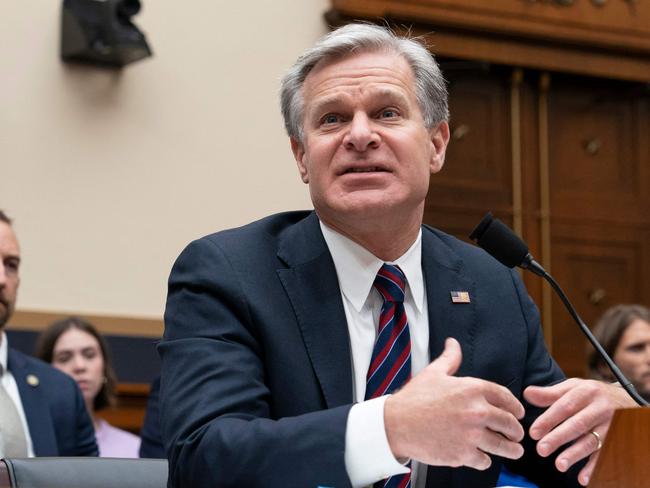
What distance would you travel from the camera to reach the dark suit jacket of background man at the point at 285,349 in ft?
6.21

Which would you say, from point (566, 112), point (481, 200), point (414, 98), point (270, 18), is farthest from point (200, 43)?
point (414, 98)

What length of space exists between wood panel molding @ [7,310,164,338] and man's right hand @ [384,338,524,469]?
401 cm

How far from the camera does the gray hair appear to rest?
2.42 m

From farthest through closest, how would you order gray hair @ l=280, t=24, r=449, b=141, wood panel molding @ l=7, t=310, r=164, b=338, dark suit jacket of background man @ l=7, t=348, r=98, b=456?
wood panel molding @ l=7, t=310, r=164, b=338, dark suit jacket of background man @ l=7, t=348, r=98, b=456, gray hair @ l=280, t=24, r=449, b=141

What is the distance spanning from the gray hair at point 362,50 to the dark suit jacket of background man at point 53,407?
2187 mm

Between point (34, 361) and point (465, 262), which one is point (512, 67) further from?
point (465, 262)

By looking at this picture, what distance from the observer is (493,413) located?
1748 millimetres

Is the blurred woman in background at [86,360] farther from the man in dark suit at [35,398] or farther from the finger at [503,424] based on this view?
the finger at [503,424]

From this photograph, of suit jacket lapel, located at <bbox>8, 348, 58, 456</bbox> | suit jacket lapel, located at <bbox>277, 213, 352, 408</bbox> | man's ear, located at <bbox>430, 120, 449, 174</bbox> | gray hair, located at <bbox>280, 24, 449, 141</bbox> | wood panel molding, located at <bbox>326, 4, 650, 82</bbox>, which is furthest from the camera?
wood panel molding, located at <bbox>326, 4, 650, 82</bbox>

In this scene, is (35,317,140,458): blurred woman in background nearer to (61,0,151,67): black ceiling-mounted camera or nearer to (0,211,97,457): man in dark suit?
(0,211,97,457): man in dark suit

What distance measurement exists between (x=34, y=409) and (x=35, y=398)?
2.1 inches

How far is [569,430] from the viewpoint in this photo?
1.95 meters

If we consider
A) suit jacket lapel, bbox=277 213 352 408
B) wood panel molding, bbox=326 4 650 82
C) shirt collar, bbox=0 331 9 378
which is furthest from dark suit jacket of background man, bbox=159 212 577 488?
wood panel molding, bbox=326 4 650 82

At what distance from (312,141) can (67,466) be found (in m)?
0.75
